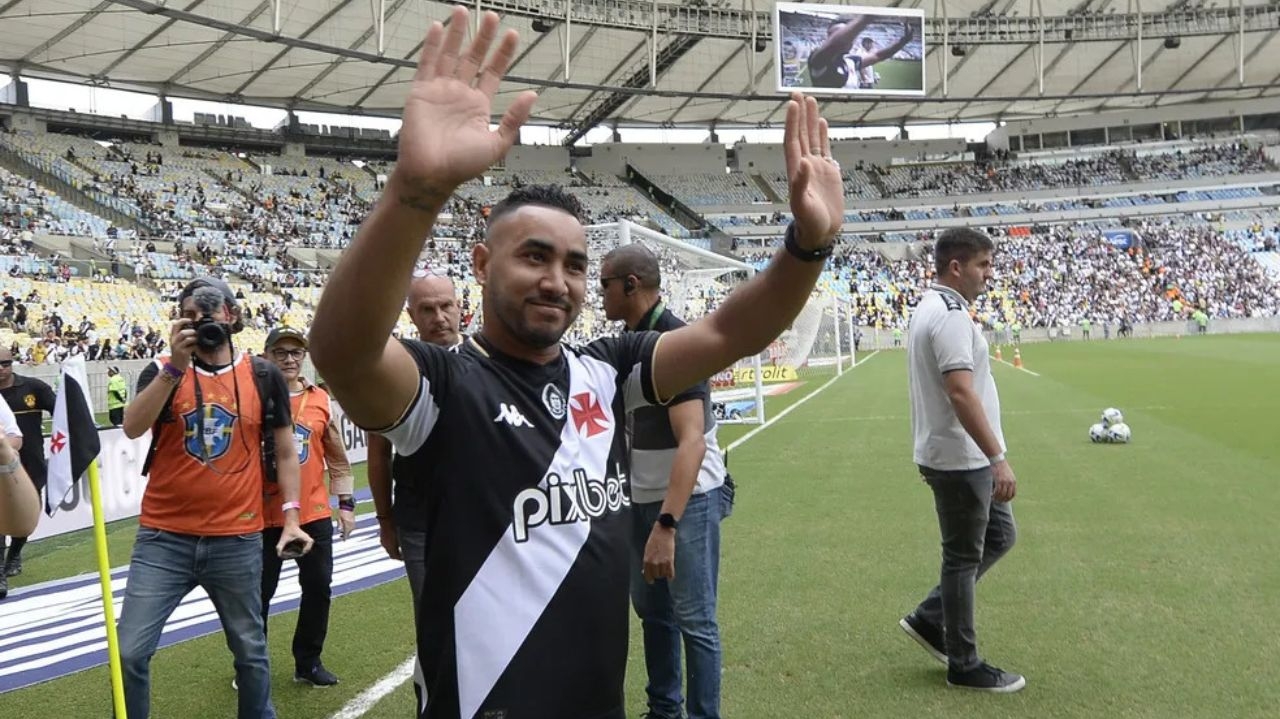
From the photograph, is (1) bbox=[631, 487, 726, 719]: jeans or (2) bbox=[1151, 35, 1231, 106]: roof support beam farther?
(2) bbox=[1151, 35, 1231, 106]: roof support beam

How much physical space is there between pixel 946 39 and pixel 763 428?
1277 inches

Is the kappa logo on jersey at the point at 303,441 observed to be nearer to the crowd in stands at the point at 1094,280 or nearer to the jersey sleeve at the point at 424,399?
the jersey sleeve at the point at 424,399

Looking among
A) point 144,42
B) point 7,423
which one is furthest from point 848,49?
point 7,423

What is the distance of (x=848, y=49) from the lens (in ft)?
121

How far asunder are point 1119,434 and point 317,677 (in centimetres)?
1091

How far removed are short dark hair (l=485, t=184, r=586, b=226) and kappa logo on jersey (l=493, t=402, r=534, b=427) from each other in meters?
0.44

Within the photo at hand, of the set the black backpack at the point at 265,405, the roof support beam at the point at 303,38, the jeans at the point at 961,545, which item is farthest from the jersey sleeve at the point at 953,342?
the roof support beam at the point at 303,38

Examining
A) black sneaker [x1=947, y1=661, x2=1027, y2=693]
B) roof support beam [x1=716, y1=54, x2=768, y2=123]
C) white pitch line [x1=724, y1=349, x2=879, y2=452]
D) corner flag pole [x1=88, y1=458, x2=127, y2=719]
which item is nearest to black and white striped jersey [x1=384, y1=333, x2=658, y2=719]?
corner flag pole [x1=88, y1=458, x2=127, y2=719]

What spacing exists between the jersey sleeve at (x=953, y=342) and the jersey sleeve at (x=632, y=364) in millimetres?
2423

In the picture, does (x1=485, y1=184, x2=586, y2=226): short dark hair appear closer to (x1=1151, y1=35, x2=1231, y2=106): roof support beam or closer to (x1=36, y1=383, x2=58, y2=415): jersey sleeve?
(x1=36, y1=383, x2=58, y2=415): jersey sleeve

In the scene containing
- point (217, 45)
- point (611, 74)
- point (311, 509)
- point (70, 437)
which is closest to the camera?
point (70, 437)

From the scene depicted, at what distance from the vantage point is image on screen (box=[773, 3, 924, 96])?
3594 centimetres

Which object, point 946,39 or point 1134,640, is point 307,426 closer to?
point 1134,640

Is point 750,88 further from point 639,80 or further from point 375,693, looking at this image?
point 375,693
